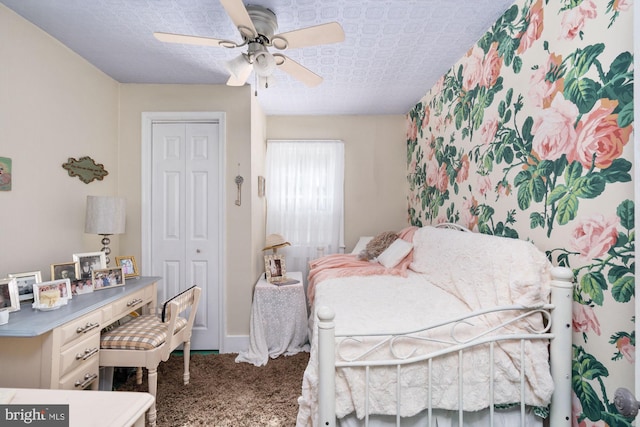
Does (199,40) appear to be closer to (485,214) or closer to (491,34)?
(491,34)

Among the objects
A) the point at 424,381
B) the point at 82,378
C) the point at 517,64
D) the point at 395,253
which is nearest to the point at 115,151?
the point at 82,378

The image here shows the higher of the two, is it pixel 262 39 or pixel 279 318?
pixel 262 39

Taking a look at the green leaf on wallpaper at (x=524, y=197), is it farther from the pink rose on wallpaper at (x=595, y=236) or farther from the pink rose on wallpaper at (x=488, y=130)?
the pink rose on wallpaper at (x=488, y=130)

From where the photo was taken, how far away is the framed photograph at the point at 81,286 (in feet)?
6.21

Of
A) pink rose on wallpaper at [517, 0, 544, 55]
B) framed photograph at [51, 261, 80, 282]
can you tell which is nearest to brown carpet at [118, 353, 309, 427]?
framed photograph at [51, 261, 80, 282]

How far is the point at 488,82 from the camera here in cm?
194

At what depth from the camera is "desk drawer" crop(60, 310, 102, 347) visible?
147 centimetres

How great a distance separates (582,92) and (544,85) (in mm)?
245

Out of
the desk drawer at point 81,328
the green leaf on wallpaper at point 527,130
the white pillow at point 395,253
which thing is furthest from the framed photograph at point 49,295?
the green leaf on wallpaper at point 527,130

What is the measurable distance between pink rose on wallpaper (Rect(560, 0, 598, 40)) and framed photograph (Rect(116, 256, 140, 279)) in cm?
306

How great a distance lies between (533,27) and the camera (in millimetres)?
1552

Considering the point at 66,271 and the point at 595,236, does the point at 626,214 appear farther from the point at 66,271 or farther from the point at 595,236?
the point at 66,271

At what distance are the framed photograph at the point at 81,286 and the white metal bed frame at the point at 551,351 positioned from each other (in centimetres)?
172

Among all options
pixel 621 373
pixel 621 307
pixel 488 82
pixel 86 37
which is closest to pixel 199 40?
pixel 86 37
